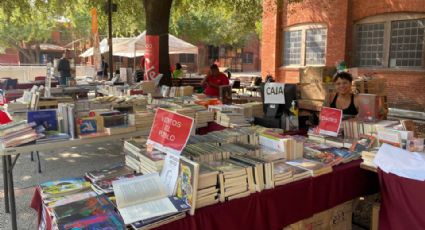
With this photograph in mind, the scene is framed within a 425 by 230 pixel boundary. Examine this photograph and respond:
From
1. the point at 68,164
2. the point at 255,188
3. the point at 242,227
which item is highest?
the point at 255,188

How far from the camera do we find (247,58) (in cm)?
4003

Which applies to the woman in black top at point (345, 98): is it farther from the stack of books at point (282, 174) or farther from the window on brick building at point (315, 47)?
the window on brick building at point (315, 47)

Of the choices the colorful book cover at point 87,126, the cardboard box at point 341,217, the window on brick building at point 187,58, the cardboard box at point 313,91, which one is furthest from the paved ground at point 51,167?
the window on brick building at point 187,58

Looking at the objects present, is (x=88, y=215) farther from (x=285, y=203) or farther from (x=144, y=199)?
(x=285, y=203)

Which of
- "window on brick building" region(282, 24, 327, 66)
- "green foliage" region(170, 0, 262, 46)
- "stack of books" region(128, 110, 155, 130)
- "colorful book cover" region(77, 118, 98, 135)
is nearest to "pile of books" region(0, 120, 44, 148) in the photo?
"colorful book cover" region(77, 118, 98, 135)

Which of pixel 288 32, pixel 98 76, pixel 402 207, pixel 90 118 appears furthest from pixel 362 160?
pixel 288 32

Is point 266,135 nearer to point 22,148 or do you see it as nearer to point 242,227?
point 242,227

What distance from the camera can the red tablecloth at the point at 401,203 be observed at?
2.40 m

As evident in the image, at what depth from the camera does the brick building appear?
36.4 feet

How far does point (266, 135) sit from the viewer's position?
10.2 feet

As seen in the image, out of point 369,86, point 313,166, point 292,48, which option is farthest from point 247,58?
point 313,166

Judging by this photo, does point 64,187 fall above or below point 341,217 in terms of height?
above

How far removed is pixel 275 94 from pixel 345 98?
3.05 ft

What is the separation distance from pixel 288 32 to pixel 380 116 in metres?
11.4
